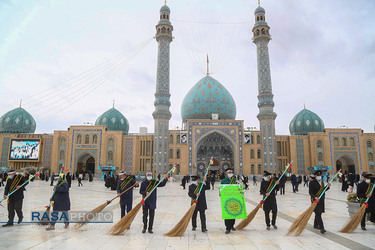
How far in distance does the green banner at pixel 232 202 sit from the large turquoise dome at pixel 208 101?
28.2 m

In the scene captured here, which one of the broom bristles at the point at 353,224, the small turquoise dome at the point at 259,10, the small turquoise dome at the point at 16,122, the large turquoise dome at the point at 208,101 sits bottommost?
the broom bristles at the point at 353,224

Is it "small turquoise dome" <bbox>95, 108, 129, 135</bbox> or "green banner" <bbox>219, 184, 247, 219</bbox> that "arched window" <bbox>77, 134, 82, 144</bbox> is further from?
"green banner" <bbox>219, 184, 247, 219</bbox>

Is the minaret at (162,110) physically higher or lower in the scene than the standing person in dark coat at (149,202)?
higher

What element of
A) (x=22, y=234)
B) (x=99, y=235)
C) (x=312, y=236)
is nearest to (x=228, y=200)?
(x=312, y=236)

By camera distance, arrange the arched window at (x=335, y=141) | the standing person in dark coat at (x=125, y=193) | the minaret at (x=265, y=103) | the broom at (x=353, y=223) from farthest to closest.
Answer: the arched window at (x=335, y=141), the minaret at (x=265, y=103), the standing person in dark coat at (x=125, y=193), the broom at (x=353, y=223)

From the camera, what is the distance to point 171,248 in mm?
4469

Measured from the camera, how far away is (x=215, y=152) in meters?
33.7

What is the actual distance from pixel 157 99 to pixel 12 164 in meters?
18.8

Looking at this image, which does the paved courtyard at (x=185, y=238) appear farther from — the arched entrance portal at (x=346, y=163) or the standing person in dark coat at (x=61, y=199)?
the arched entrance portal at (x=346, y=163)

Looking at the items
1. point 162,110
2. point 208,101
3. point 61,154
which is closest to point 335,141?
point 208,101

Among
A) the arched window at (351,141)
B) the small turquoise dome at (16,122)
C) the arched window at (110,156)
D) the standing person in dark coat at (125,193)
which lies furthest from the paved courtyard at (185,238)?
the small turquoise dome at (16,122)

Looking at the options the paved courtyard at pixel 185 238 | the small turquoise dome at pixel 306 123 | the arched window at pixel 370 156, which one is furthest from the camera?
the small turquoise dome at pixel 306 123

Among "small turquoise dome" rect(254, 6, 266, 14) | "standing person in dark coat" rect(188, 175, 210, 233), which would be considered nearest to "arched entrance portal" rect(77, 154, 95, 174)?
"small turquoise dome" rect(254, 6, 266, 14)

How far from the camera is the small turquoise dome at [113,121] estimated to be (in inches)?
1430
